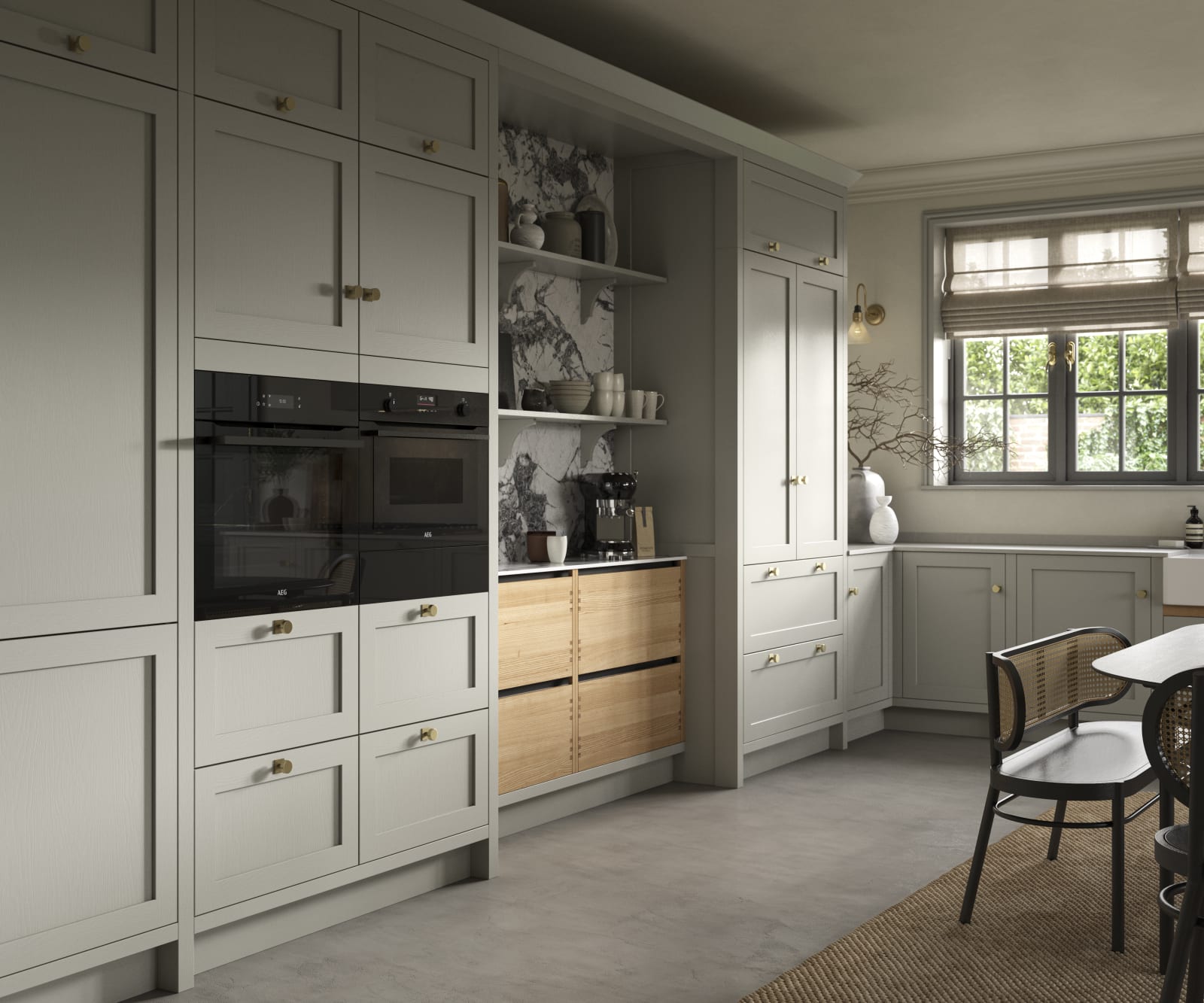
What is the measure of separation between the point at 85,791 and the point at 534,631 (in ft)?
5.32

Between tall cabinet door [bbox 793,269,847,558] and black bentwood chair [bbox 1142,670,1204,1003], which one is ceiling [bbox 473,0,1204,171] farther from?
black bentwood chair [bbox 1142,670,1204,1003]

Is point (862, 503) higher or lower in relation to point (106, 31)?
lower

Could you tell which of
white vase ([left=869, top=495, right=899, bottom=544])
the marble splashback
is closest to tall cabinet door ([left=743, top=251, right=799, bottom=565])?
the marble splashback

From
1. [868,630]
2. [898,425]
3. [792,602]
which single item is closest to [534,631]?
[792,602]

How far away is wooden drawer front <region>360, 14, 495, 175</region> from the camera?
10.1ft

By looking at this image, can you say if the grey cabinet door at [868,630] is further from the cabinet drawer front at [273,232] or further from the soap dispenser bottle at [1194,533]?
the cabinet drawer front at [273,232]

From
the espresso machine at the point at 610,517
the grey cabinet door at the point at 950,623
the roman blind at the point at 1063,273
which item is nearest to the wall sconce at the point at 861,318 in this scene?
the roman blind at the point at 1063,273

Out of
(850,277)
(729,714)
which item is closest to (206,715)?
(729,714)

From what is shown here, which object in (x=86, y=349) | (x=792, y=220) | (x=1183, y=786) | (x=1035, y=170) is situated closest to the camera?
(x=1183, y=786)

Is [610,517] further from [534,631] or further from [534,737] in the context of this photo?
[534,737]

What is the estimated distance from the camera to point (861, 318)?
6141 mm

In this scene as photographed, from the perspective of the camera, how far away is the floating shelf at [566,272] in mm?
3945

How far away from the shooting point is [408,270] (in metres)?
3.20

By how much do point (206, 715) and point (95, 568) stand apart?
1.39ft
